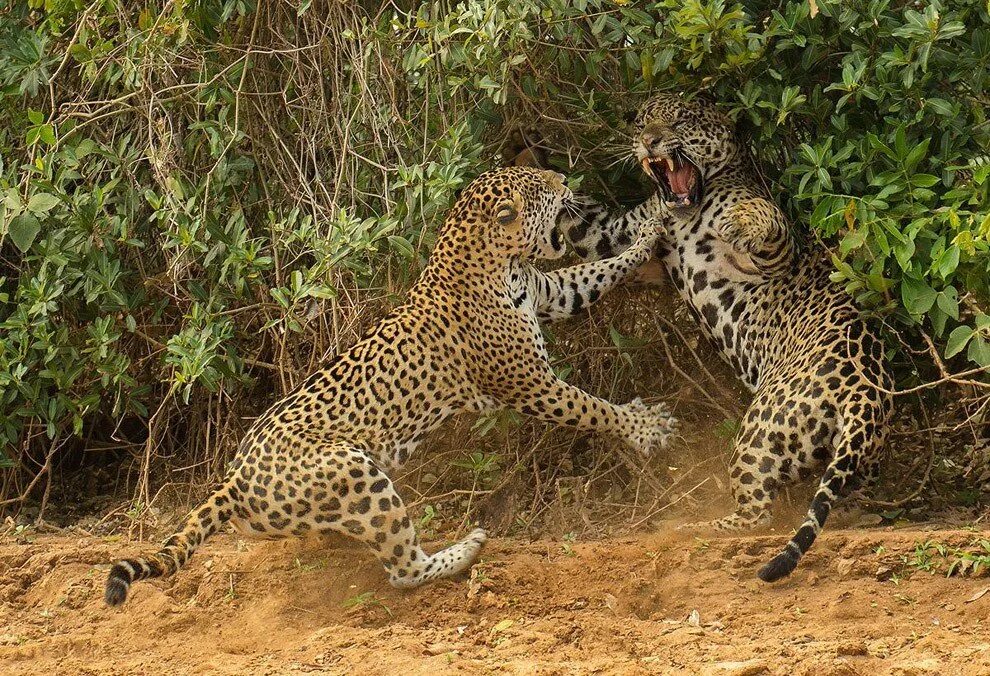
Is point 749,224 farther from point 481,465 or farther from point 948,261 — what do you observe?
point 481,465

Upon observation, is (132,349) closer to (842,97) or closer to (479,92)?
(479,92)

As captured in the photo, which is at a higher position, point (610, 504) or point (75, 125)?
point (75, 125)

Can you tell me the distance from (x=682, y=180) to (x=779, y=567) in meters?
2.74

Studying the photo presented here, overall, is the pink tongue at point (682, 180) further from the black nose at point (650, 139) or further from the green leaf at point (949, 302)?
the green leaf at point (949, 302)

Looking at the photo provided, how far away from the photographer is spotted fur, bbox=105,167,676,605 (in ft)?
22.3

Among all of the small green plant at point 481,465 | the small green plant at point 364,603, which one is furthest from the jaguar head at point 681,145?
the small green plant at point 364,603

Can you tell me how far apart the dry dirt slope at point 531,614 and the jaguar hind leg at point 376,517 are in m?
0.15

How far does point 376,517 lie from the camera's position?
678 centimetres

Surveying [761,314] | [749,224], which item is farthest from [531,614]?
[749,224]

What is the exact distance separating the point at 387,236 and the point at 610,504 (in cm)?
216

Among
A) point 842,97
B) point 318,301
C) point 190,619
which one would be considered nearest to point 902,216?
point 842,97

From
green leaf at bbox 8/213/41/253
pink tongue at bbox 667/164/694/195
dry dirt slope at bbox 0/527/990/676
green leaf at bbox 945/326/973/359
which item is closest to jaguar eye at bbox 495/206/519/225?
pink tongue at bbox 667/164/694/195

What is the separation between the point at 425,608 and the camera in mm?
6883

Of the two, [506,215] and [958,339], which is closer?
[958,339]
